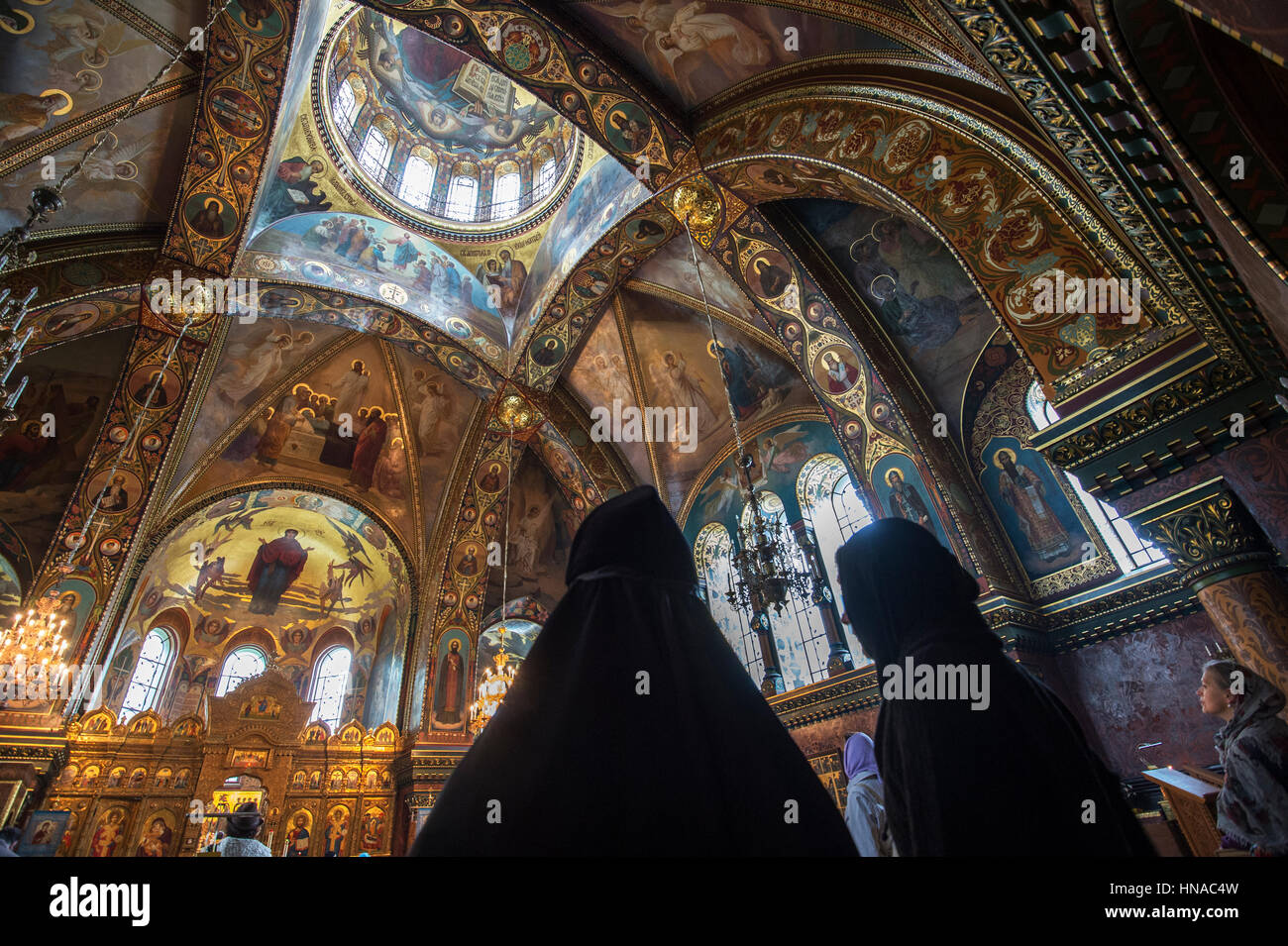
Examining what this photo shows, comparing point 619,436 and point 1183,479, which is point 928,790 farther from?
point 619,436

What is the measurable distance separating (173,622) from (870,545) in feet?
54.8

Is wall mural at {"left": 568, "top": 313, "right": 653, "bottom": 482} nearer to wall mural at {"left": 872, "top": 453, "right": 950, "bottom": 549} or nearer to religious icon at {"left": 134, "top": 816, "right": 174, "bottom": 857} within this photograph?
wall mural at {"left": 872, "top": 453, "right": 950, "bottom": 549}

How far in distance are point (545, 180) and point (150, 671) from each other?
1349 centimetres

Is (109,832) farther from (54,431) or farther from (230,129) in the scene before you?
(230,129)

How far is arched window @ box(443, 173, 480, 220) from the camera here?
40.2 ft

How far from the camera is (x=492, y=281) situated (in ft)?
40.0

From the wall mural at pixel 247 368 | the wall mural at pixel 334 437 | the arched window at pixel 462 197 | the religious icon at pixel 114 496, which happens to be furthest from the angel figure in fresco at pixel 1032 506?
the religious icon at pixel 114 496

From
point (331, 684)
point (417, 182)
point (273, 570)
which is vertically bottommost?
point (331, 684)

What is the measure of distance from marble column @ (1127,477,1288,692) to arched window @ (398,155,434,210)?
39.7 feet

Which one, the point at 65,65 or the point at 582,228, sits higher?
the point at 582,228

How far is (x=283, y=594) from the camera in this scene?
1495 centimetres

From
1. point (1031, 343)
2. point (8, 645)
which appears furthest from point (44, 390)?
point (1031, 343)

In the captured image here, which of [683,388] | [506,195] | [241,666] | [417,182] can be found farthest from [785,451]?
[241,666]

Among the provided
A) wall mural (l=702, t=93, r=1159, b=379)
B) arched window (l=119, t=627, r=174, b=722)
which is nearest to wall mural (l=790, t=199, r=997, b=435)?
wall mural (l=702, t=93, r=1159, b=379)
